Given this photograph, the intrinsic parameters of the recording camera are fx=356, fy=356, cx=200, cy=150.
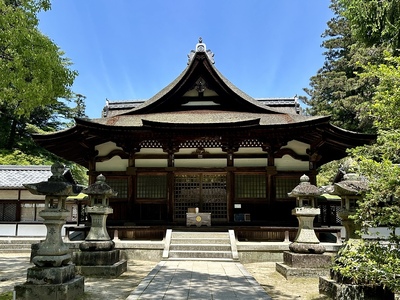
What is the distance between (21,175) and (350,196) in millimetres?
19258

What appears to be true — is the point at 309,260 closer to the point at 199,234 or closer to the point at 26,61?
the point at 199,234

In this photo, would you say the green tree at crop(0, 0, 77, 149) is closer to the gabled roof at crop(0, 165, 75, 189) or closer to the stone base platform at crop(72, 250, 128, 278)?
the stone base platform at crop(72, 250, 128, 278)

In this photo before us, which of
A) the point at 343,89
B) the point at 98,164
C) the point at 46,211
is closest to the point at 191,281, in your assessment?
the point at 46,211

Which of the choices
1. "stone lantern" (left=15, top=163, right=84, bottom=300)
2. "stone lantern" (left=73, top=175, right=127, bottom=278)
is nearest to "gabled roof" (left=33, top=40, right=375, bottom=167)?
"stone lantern" (left=73, top=175, right=127, bottom=278)

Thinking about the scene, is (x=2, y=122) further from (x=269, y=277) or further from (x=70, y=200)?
(x=269, y=277)

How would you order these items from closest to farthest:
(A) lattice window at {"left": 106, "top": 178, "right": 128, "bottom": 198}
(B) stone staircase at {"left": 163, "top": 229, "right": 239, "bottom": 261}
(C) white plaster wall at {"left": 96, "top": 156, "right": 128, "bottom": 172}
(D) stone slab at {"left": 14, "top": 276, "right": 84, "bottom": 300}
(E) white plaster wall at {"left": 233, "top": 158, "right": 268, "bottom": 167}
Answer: (D) stone slab at {"left": 14, "top": 276, "right": 84, "bottom": 300}, (B) stone staircase at {"left": 163, "top": 229, "right": 239, "bottom": 261}, (E) white plaster wall at {"left": 233, "top": 158, "right": 268, "bottom": 167}, (A) lattice window at {"left": 106, "top": 178, "right": 128, "bottom": 198}, (C) white plaster wall at {"left": 96, "top": 156, "right": 128, "bottom": 172}

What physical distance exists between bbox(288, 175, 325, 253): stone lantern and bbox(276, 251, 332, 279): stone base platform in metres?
0.21

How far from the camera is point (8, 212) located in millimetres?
19359

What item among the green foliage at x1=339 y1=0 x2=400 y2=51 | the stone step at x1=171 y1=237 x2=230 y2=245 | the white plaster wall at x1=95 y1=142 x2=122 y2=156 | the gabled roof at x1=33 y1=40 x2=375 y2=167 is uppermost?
the green foliage at x1=339 y1=0 x2=400 y2=51

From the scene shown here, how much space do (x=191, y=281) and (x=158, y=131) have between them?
6.94 metres

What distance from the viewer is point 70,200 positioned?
2005 cm

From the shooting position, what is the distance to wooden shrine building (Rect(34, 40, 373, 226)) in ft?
47.7

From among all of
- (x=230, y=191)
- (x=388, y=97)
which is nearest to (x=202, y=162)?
(x=230, y=191)

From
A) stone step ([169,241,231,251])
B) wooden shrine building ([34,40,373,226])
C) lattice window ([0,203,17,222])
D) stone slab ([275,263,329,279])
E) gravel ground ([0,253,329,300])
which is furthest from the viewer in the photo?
lattice window ([0,203,17,222])
